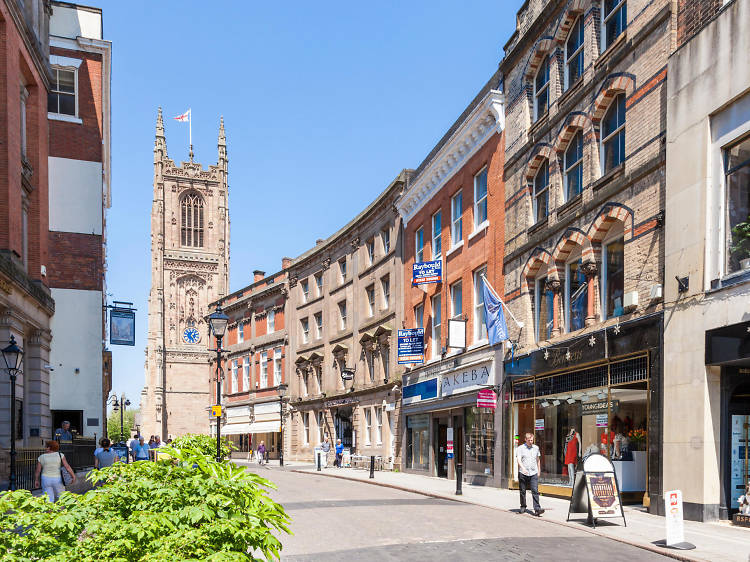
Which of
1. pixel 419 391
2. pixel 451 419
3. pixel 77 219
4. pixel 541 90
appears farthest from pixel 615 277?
pixel 77 219

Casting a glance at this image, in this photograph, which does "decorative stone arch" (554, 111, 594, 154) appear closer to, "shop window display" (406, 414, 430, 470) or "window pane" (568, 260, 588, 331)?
"window pane" (568, 260, 588, 331)

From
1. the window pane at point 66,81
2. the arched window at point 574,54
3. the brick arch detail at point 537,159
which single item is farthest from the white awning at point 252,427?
the arched window at point 574,54

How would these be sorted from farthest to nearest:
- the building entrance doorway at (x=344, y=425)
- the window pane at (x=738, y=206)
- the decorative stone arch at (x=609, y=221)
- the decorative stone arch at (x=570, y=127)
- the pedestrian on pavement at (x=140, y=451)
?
the building entrance doorway at (x=344, y=425) → the pedestrian on pavement at (x=140, y=451) → the decorative stone arch at (x=570, y=127) → the decorative stone arch at (x=609, y=221) → the window pane at (x=738, y=206)

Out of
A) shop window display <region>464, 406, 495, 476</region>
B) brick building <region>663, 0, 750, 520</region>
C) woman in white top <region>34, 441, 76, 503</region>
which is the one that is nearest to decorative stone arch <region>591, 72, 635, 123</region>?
brick building <region>663, 0, 750, 520</region>

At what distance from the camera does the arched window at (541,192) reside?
2211 cm

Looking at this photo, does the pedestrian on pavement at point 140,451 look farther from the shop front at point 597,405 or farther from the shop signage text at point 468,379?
the shop front at point 597,405

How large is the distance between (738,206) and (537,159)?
28.7 feet

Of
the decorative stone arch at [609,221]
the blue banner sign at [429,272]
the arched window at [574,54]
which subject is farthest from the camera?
the blue banner sign at [429,272]

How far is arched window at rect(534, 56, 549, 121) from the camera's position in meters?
22.5

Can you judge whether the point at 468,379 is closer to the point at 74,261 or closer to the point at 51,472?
the point at 51,472

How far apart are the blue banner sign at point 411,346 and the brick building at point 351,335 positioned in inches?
139

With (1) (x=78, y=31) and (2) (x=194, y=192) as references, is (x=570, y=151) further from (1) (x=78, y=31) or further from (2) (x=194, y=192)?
(2) (x=194, y=192)

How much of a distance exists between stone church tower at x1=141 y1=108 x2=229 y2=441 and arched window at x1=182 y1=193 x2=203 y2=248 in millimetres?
141

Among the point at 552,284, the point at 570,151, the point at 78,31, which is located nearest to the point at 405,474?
the point at 552,284
